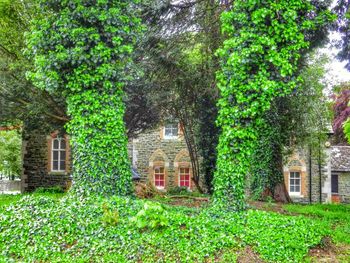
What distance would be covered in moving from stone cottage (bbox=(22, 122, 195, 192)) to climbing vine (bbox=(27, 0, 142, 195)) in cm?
1112

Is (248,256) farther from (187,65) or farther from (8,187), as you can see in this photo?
(8,187)

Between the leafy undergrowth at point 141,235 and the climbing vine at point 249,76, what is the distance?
1.06 m

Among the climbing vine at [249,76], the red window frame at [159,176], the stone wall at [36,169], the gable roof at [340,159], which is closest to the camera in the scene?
the climbing vine at [249,76]

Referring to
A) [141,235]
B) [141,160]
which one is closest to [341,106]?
[141,160]

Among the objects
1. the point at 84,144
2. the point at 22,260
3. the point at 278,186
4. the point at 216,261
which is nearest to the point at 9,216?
the point at 22,260

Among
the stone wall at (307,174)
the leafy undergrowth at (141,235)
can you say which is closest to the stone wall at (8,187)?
the stone wall at (307,174)

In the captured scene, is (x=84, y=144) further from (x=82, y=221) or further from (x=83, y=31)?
(x=83, y=31)

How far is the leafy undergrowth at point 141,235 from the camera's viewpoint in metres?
5.62

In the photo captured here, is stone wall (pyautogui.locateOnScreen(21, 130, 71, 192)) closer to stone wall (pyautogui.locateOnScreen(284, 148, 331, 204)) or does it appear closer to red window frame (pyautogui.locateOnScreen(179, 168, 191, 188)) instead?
red window frame (pyautogui.locateOnScreen(179, 168, 191, 188))

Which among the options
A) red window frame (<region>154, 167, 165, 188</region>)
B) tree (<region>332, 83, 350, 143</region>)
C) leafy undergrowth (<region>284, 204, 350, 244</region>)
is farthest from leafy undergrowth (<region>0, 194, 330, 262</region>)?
tree (<region>332, 83, 350, 143</region>)

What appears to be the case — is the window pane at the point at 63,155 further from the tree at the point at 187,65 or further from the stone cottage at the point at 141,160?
the tree at the point at 187,65

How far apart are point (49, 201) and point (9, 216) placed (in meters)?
0.88

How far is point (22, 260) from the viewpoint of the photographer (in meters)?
5.71

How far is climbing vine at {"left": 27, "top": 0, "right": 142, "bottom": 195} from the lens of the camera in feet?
26.0
